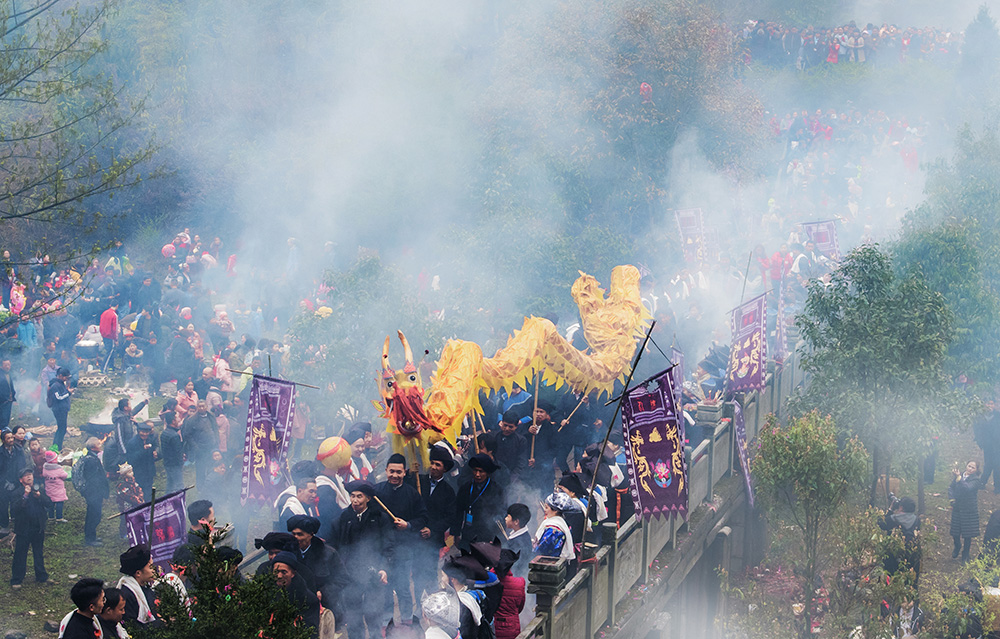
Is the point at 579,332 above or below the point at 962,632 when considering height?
above

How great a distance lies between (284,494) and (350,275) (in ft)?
24.3

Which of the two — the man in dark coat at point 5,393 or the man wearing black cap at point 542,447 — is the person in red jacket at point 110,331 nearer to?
the man in dark coat at point 5,393

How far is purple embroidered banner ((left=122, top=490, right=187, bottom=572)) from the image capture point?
9102 millimetres

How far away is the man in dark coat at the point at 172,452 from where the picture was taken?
13.5 m

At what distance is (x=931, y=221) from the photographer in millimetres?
18562

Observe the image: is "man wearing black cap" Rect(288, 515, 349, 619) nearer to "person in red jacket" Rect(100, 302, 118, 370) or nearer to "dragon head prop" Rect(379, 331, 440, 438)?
"dragon head prop" Rect(379, 331, 440, 438)

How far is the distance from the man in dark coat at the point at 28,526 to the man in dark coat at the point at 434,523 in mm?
4906

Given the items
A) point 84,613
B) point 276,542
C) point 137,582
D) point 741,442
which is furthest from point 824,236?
point 84,613

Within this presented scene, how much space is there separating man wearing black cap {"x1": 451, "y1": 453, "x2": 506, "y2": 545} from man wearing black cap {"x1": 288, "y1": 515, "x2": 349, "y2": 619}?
1348 mm

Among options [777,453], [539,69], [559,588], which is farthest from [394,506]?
[539,69]

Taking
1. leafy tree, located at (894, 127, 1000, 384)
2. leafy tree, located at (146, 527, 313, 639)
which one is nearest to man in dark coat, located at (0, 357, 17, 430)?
leafy tree, located at (146, 527, 313, 639)

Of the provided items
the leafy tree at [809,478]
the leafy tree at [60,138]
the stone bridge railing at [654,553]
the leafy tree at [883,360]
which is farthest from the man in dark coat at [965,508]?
the leafy tree at [60,138]

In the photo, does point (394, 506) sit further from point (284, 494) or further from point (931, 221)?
point (931, 221)

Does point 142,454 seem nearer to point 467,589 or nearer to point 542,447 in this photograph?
point 542,447
